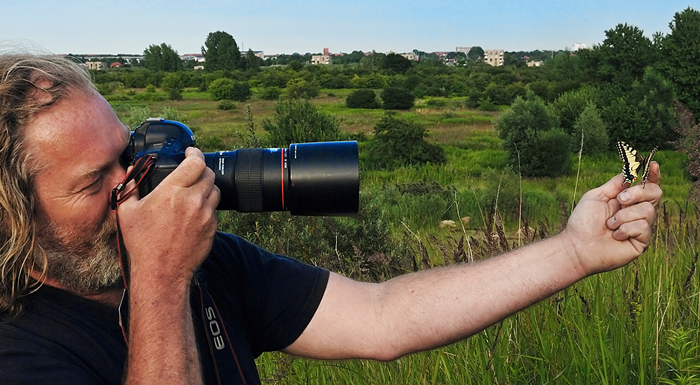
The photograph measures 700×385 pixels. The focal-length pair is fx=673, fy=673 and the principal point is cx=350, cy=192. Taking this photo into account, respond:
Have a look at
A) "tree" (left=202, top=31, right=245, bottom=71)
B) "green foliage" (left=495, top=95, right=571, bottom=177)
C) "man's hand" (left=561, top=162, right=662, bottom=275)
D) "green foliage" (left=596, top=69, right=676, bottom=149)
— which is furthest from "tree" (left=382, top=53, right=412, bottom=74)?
"man's hand" (left=561, top=162, right=662, bottom=275)

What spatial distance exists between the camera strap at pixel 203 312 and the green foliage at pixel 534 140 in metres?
16.1

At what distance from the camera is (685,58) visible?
2017 centimetres

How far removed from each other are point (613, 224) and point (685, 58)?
2123cm

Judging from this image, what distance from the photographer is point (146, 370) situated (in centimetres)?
129

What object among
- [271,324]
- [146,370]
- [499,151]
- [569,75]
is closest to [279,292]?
[271,324]

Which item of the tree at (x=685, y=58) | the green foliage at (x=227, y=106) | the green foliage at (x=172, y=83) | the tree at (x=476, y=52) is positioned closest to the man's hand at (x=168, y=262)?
the tree at (x=685, y=58)

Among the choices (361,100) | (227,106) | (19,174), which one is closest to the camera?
(19,174)

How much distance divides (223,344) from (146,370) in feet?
0.99

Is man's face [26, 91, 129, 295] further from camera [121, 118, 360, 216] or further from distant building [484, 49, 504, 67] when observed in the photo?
distant building [484, 49, 504, 67]

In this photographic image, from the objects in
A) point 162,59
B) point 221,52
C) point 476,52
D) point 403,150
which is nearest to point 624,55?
point 403,150

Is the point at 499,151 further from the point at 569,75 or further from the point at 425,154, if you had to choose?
the point at 569,75

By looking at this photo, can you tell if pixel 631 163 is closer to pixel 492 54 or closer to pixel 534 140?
pixel 534 140

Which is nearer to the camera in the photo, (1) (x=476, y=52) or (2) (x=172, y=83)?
(2) (x=172, y=83)

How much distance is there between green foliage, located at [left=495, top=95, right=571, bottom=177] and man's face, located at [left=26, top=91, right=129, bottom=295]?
1624 centimetres
